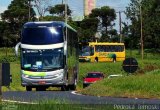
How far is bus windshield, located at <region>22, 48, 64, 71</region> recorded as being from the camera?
111 feet

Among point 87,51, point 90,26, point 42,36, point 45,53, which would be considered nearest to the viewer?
point 42,36

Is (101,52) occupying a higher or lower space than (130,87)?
lower

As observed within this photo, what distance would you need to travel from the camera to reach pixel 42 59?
3419 cm

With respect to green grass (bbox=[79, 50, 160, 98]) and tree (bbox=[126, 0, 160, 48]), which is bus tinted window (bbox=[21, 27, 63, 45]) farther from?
tree (bbox=[126, 0, 160, 48])

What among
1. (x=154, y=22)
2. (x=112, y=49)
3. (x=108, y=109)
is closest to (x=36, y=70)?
(x=108, y=109)

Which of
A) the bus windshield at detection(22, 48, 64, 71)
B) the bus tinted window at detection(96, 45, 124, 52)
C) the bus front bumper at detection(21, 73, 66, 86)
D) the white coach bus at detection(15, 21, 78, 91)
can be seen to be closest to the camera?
the white coach bus at detection(15, 21, 78, 91)

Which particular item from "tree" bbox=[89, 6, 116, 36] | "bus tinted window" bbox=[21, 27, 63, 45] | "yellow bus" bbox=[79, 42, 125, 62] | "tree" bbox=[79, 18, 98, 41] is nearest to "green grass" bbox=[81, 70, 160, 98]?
"bus tinted window" bbox=[21, 27, 63, 45]

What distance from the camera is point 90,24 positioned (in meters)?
101

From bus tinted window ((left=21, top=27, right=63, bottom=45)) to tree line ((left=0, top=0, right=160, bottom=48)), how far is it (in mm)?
45233

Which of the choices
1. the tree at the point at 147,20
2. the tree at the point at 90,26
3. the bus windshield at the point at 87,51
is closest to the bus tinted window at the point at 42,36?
the bus windshield at the point at 87,51

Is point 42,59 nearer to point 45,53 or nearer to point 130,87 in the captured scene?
point 45,53

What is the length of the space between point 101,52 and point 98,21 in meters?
28.1

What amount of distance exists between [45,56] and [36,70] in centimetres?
125

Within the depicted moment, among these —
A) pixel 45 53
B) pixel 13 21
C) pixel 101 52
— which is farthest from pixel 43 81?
pixel 13 21
